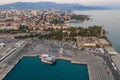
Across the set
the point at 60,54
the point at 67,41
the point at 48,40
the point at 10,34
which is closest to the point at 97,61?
the point at 60,54

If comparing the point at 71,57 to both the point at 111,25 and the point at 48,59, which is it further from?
the point at 111,25

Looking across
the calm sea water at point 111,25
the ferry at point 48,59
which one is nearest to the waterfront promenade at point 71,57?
the ferry at point 48,59

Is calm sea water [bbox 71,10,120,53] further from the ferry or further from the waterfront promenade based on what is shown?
the ferry

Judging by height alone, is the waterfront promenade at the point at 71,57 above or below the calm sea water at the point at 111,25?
above

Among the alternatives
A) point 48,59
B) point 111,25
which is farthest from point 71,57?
point 111,25

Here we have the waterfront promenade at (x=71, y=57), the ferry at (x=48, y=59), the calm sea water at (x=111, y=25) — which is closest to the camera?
the waterfront promenade at (x=71, y=57)

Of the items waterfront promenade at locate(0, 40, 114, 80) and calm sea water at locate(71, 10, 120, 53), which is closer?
waterfront promenade at locate(0, 40, 114, 80)

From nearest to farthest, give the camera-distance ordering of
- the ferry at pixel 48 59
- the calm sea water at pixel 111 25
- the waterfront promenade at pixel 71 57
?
1. the waterfront promenade at pixel 71 57
2. the ferry at pixel 48 59
3. the calm sea water at pixel 111 25

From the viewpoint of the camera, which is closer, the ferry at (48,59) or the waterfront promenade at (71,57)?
the waterfront promenade at (71,57)

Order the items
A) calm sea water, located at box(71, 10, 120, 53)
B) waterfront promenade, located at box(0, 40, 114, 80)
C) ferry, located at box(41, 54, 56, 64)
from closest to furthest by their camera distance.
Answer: waterfront promenade, located at box(0, 40, 114, 80) → ferry, located at box(41, 54, 56, 64) → calm sea water, located at box(71, 10, 120, 53)

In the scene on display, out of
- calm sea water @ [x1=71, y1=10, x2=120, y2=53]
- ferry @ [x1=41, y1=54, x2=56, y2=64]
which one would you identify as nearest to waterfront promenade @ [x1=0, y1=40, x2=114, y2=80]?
ferry @ [x1=41, y1=54, x2=56, y2=64]

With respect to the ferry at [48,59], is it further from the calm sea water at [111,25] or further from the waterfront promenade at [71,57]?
the calm sea water at [111,25]
